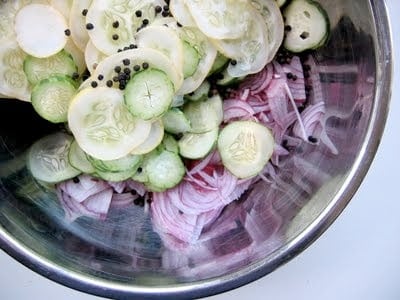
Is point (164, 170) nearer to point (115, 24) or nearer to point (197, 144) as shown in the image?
point (197, 144)

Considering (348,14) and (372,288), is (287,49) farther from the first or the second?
(372,288)

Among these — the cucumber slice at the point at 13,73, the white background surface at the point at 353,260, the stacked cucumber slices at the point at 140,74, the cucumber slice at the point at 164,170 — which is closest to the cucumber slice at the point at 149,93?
the stacked cucumber slices at the point at 140,74

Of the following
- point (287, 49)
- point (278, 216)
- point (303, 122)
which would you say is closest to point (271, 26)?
point (287, 49)

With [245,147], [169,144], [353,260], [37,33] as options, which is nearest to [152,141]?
[169,144]

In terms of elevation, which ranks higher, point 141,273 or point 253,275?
point 253,275

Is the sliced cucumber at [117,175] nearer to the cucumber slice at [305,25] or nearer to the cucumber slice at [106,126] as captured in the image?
the cucumber slice at [106,126]

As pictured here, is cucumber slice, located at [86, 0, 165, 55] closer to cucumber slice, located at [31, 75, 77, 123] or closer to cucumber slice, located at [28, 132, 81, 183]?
cucumber slice, located at [31, 75, 77, 123]
